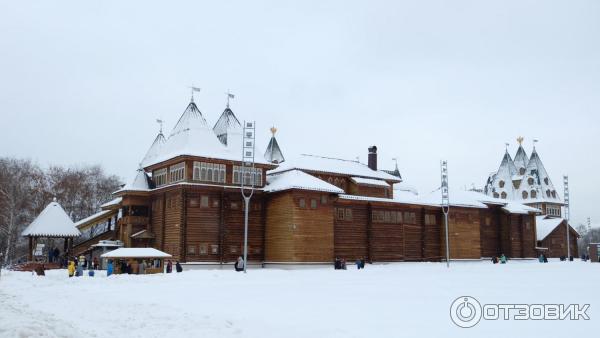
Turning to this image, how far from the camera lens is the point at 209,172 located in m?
42.8

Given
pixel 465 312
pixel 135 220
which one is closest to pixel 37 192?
pixel 135 220

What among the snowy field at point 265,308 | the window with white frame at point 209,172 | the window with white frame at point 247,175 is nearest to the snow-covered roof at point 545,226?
the window with white frame at point 247,175

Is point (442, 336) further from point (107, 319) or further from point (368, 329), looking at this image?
point (107, 319)

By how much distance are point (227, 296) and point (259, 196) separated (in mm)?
24242

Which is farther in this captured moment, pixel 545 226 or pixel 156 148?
pixel 545 226

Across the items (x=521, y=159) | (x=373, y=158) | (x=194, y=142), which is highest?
(x=521, y=159)

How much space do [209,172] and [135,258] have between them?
400 inches

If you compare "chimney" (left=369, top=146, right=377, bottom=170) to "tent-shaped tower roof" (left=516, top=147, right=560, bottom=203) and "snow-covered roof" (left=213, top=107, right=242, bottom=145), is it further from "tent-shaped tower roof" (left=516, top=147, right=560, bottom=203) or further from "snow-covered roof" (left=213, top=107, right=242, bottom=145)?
"tent-shaped tower roof" (left=516, top=147, right=560, bottom=203)

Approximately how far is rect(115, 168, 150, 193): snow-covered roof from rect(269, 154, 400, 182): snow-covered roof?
416 inches

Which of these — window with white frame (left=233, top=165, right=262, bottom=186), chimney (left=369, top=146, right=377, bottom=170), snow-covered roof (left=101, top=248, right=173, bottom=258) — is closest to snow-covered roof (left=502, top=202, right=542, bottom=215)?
chimney (left=369, top=146, right=377, bottom=170)

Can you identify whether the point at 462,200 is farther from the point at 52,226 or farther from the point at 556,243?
the point at 52,226

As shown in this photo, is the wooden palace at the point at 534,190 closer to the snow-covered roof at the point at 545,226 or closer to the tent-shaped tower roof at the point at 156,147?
the snow-covered roof at the point at 545,226

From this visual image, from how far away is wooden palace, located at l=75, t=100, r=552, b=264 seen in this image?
42.1m

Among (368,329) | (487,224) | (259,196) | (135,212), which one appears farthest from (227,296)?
(487,224)
